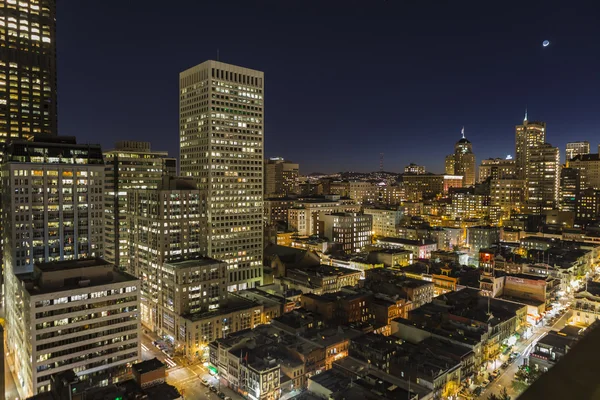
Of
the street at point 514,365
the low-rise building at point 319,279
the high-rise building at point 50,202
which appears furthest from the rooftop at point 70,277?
the street at point 514,365

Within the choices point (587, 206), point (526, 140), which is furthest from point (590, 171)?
point (587, 206)

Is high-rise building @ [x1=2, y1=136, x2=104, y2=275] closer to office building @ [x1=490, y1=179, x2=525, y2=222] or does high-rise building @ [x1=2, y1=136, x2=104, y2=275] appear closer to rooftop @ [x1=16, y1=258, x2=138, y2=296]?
rooftop @ [x1=16, y1=258, x2=138, y2=296]

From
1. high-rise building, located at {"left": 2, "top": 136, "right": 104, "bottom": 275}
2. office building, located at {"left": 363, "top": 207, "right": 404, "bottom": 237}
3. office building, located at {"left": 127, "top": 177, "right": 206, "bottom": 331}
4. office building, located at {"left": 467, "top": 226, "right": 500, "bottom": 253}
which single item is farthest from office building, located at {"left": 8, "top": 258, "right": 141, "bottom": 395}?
office building, located at {"left": 467, "top": 226, "right": 500, "bottom": 253}

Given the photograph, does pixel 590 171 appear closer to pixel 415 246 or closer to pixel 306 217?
pixel 415 246

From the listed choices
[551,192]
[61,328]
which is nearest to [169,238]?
[61,328]

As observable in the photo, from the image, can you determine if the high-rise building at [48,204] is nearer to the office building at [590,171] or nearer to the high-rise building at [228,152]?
the high-rise building at [228,152]
